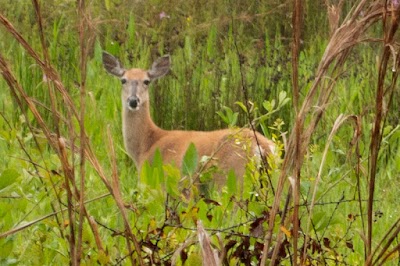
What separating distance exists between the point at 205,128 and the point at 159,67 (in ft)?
2.08

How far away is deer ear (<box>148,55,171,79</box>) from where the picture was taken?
7594 millimetres

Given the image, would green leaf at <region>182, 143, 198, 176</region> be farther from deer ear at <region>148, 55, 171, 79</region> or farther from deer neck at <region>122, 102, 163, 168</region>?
deer ear at <region>148, 55, 171, 79</region>

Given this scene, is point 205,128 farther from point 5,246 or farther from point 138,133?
point 5,246

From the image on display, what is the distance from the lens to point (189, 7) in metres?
9.38

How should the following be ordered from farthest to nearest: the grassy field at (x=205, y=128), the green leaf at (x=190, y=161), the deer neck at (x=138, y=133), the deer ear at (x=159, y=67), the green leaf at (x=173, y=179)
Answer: the deer ear at (x=159, y=67)
the deer neck at (x=138, y=133)
the green leaf at (x=190, y=161)
the green leaf at (x=173, y=179)
the grassy field at (x=205, y=128)

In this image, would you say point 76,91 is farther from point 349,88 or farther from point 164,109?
point 349,88

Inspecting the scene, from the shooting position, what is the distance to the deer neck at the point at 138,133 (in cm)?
745

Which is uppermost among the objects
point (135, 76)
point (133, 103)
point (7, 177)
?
point (7, 177)

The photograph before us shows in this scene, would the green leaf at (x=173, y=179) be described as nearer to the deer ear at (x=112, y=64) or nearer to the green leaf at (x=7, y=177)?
the green leaf at (x=7, y=177)

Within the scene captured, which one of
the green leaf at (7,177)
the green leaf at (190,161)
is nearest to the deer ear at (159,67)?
the green leaf at (190,161)

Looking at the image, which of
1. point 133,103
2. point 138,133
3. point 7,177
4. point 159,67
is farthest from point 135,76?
point 7,177

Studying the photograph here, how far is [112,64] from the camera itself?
7.59 meters

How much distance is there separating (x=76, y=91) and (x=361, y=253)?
10.9ft

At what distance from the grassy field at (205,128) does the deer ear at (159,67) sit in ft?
0.34
